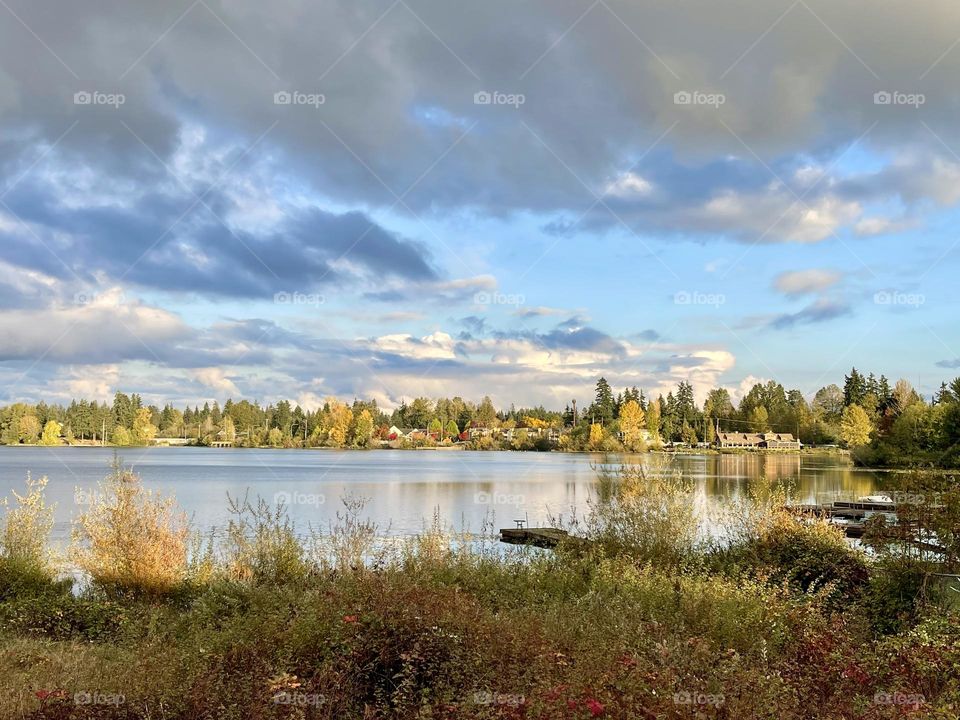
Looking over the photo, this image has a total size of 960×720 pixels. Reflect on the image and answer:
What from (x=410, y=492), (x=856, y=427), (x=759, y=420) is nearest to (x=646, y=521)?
(x=410, y=492)

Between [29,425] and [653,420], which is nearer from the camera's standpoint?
[653,420]

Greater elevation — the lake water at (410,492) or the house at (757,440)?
the house at (757,440)

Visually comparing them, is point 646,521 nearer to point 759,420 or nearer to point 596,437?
point 596,437

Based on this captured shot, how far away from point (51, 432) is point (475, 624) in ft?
343

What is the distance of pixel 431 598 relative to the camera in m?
6.37

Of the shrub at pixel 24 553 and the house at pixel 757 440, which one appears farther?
the house at pixel 757 440

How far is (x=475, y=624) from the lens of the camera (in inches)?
226

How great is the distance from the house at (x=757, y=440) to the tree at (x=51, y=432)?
83311 mm

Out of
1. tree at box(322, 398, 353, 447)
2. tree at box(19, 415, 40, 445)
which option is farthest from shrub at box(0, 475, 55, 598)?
tree at box(19, 415, 40, 445)

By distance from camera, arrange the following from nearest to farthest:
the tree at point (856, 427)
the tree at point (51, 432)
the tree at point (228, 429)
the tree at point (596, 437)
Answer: the tree at point (856, 427), the tree at point (596, 437), the tree at point (51, 432), the tree at point (228, 429)

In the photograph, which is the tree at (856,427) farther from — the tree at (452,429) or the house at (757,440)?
the tree at (452,429)

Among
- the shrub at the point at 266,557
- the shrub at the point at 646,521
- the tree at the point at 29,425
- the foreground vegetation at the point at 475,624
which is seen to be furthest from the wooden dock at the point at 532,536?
the tree at the point at 29,425

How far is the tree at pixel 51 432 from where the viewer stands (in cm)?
9512

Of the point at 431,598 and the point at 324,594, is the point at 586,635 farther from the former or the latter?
the point at 324,594
